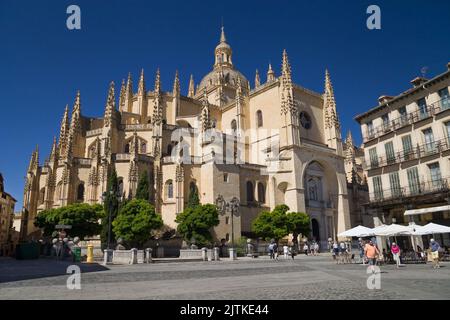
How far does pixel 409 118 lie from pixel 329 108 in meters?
20.8

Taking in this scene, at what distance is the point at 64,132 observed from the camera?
39.9 m

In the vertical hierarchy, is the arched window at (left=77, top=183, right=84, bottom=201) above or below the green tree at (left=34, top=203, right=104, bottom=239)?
above

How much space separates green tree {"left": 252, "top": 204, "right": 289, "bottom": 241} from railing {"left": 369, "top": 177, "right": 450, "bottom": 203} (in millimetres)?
8383

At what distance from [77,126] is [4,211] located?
17.1 meters

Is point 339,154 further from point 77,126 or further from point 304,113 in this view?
point 77,126

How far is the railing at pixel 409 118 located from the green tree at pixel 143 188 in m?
20.1

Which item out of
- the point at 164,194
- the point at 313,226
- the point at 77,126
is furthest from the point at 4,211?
the point at 313,226

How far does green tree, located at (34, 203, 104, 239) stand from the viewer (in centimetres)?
2950

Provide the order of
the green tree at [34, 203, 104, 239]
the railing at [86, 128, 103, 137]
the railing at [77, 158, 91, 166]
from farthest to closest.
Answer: the railing at [86, 128, 103, 137], the railing at [77, 158, 91, 166], the green tree at [34, 203, 104, 239]

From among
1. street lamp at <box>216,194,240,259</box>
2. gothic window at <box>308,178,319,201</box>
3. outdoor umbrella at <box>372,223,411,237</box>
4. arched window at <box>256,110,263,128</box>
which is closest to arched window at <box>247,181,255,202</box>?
street lamp at <box>216,194,240,259</box>

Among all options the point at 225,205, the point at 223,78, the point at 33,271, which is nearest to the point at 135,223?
the point at 225,205

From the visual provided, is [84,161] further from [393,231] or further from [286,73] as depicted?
[393,231]

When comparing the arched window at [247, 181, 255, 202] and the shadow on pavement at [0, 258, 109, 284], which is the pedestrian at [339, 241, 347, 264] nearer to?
the shadow on pavement at [0, 258, 109, 284]
